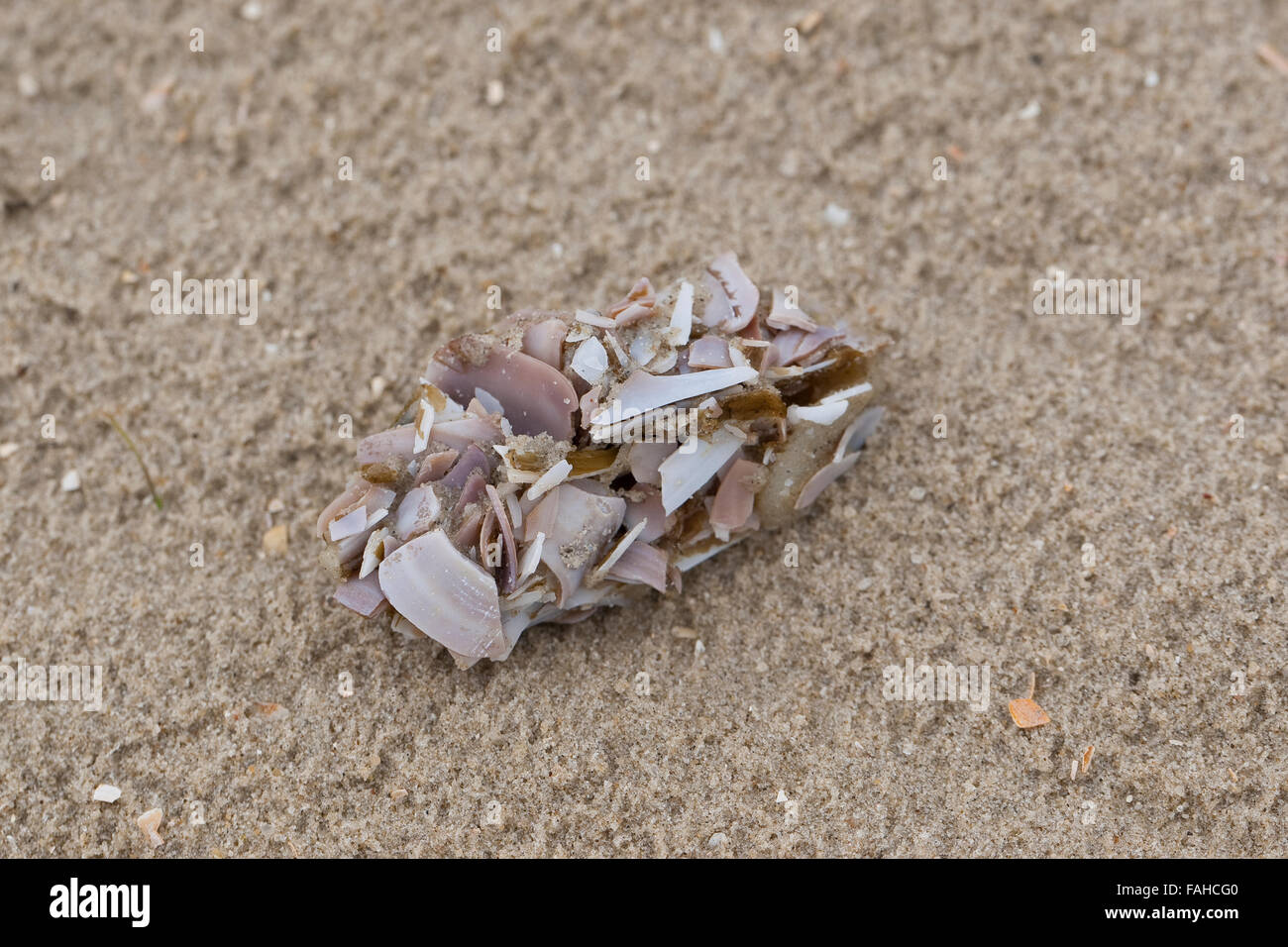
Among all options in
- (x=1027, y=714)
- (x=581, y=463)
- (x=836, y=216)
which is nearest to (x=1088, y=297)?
(x=836, y=216)

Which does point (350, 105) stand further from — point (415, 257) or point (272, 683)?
point (272, 683)

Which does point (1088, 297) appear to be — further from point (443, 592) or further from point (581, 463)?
point (443, 592)

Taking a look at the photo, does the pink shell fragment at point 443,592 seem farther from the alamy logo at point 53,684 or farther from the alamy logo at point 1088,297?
the alamy logo at point 1088,297

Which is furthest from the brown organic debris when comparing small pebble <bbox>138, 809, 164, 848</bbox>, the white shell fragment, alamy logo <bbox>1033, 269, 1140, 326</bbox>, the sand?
small pebble <bbox>138, 809, 164, 848</bbox>

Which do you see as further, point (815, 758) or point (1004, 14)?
point (1004, 14)

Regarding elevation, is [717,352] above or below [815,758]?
above

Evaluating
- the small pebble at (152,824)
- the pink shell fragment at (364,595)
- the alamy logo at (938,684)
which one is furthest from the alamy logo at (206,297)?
the alamy logo at (938,684)

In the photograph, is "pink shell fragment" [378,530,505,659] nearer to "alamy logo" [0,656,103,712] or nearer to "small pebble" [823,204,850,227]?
"alamy logo" [0,656,103,712]

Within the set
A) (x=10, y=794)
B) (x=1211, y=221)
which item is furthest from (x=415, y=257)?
(x=1211, y=221)
